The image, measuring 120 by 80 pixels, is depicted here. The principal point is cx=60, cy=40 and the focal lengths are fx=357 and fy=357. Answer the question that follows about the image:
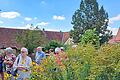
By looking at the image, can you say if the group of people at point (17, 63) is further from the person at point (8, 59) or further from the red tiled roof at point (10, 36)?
the red tiled roof at point (10, 36)

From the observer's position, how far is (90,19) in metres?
63.0

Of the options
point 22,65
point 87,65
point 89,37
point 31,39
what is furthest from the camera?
point 31,39

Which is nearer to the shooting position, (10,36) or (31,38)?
(31,38)

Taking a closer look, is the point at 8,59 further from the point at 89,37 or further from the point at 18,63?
the point at 89,37

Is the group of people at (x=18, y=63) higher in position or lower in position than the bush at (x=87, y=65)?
lower

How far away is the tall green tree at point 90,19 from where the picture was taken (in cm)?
6094

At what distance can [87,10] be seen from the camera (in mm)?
64188

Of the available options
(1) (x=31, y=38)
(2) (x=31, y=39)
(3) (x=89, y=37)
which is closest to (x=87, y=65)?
(3) (x=89, y=37)

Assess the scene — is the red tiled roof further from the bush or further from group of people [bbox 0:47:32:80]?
the bush

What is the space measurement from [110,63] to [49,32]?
66.3 metres

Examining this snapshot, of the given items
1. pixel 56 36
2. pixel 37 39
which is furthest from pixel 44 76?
pixel 56 36

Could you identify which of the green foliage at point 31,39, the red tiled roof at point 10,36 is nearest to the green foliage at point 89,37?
the green foliage at point 31,39

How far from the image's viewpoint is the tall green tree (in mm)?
60938

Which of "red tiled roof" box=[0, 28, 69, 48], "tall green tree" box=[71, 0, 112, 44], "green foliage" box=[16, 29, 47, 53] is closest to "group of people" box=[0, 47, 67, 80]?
"green foliage" box=[16, 29, 47, 53]
